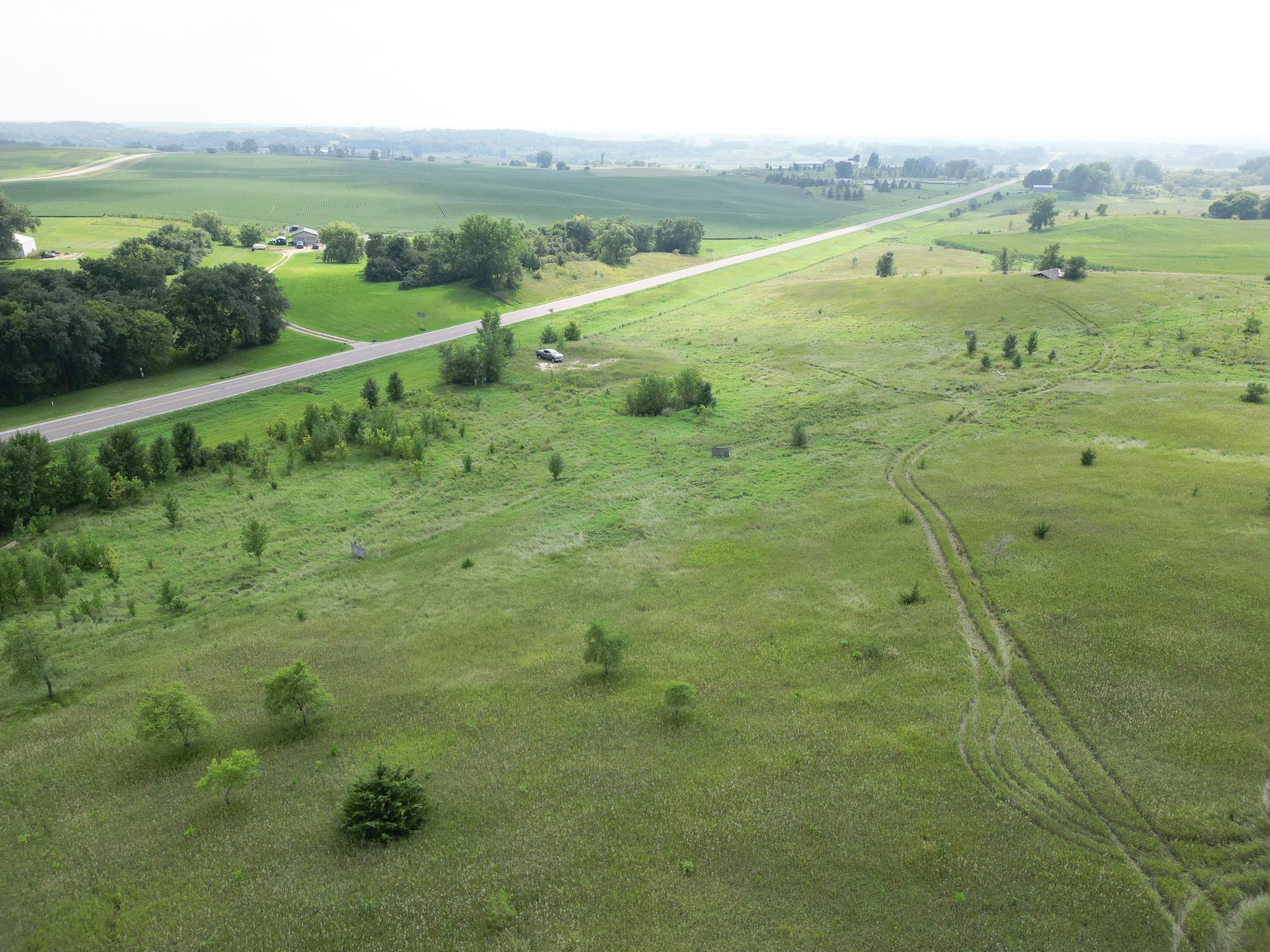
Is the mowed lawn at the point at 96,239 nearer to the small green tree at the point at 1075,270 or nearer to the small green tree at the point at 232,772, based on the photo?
the small green tree at the point at 232,772

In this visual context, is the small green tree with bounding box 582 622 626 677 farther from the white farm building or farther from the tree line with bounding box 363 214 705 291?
the white farm building

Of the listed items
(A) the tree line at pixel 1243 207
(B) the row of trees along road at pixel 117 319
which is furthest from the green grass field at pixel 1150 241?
(B) the row of trees along road at pixel 117 319

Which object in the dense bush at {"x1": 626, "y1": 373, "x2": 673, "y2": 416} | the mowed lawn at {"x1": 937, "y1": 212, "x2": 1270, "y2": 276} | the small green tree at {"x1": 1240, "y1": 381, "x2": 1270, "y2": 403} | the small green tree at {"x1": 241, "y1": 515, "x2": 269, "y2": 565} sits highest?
the mowed lawn at {"x1": 937, "y1": 212, "x2": 1270, "y2": 276}

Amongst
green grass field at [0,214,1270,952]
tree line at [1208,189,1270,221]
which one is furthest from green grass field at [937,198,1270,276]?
green grass field at [0,214,1270,952]

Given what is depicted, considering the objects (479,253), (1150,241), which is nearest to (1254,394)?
(479,253)

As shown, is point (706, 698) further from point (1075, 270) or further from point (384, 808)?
point (1075, 270)

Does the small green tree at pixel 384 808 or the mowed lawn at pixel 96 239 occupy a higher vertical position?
the mowed lawn at pixel 96 239
